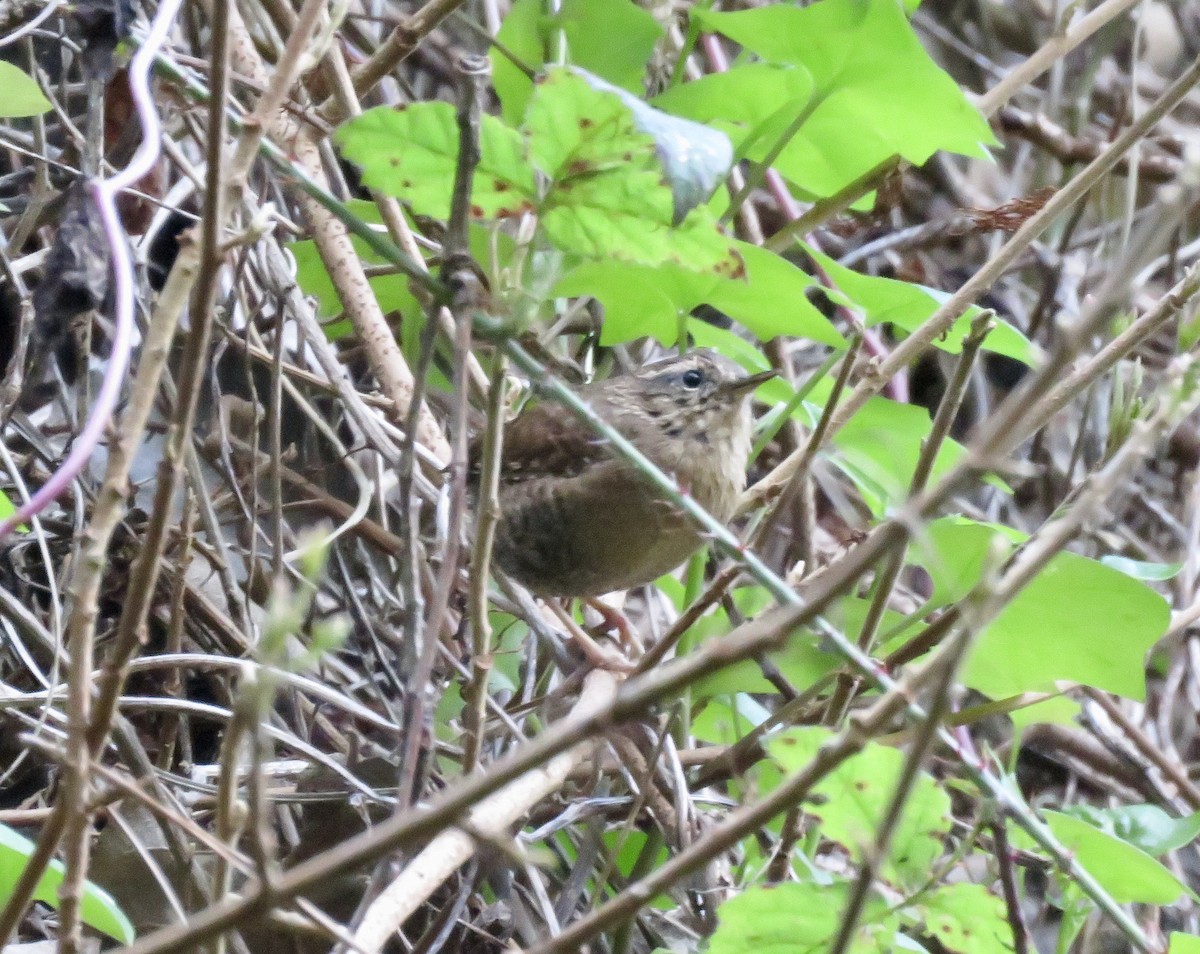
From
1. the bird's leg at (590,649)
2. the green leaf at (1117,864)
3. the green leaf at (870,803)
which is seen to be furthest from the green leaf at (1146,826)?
the bird's leg at (590,649)

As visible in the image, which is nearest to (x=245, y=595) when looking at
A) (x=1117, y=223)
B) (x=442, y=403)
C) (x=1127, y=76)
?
(x=442, y=403)

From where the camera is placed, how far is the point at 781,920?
1.14m

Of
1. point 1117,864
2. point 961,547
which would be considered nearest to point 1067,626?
point 961,547

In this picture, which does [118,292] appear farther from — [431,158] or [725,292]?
[725,292]

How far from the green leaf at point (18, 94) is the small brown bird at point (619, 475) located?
0.97 m

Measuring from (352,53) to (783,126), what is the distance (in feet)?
3.48

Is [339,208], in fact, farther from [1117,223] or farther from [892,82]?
[1117,223]

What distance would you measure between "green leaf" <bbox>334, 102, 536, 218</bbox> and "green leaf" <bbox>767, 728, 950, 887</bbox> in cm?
55

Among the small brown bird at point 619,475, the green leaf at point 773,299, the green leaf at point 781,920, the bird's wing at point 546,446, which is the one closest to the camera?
the green leaf at point 781,920

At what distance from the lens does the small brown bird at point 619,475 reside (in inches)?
93.0

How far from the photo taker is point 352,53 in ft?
9.00

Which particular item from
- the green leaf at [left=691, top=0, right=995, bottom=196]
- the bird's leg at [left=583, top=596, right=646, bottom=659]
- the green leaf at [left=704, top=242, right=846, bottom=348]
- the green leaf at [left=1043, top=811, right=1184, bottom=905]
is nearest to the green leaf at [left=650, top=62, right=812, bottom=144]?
the green leaf at [left=691, top=0, right=995, bottom=196]

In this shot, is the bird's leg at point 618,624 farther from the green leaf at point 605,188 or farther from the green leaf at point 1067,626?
the green leaf at point 605,188

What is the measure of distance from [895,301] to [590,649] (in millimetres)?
832
